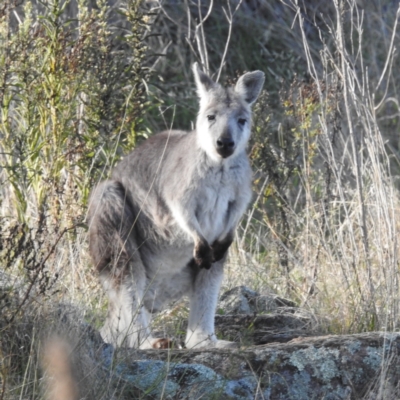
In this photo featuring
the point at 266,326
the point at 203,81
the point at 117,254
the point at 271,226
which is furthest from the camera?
the point at 271,226

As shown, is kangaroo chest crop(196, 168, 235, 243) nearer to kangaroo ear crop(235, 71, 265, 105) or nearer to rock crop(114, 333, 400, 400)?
kangaroo ear crop(235, 71, 265, 105)

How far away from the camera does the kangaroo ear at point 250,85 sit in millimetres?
5609

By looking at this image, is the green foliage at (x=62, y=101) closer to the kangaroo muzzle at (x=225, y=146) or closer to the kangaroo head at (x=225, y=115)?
the kangaroo head at (x=225, y=115)

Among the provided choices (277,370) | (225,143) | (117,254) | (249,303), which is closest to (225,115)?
(225,143)

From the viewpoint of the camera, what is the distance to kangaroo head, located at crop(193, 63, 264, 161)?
5316mm

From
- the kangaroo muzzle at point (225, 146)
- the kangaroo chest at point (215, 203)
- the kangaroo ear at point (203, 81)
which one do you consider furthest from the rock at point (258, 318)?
the kangaroo ear at point (203, 81)

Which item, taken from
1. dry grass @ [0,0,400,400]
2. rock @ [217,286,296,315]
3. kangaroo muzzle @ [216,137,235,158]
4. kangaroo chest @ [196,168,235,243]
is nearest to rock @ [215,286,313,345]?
rock @ [217,286,296,315]

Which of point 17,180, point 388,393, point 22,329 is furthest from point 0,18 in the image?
point 388,393

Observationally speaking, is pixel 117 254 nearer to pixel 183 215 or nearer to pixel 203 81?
pixel 183 215

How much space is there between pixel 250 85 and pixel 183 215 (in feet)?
2.84

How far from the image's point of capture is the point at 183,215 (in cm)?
545

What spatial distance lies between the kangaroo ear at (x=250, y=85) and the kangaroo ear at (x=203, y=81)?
6.0 inches

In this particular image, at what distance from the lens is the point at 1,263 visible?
4293 mm

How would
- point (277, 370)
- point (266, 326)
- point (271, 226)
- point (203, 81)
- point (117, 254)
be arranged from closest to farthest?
1. point (277, 370)
2. point (266, 326)
3. point (117, 254)
4. point (203, 81)
5. point (271, 226)
